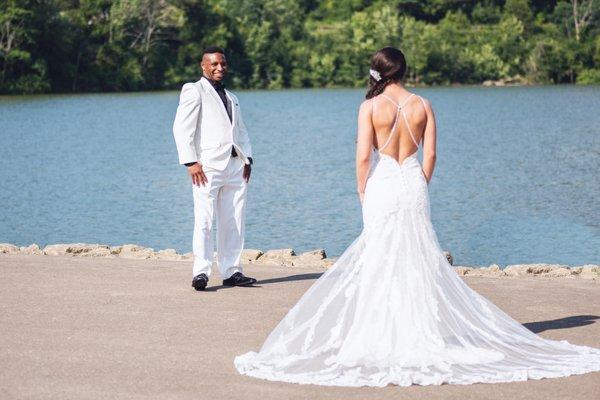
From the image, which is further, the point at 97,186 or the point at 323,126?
the point at 323,126

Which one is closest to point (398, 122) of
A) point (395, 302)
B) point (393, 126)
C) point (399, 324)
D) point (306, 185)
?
point (393, 126)

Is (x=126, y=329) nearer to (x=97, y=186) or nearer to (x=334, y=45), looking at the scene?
(x=97, y=186)

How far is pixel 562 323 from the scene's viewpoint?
382 inches

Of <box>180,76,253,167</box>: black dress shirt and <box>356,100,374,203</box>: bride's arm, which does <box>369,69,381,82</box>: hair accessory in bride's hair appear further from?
<box>180,76,253,167</box>: black dress shirt

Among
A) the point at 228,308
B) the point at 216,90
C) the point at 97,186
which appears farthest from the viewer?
the point at 97,186

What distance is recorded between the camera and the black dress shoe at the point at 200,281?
11273 millimetres

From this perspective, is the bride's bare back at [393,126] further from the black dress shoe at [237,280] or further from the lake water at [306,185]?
the lake water at [306,185]

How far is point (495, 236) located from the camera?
20859 mm

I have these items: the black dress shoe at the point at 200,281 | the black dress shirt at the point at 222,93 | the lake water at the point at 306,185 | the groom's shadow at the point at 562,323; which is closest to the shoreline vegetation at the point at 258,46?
the lake water at the point at 306,185

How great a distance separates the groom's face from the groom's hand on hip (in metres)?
0.84

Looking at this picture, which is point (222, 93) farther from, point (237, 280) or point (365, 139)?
point (365, 139)

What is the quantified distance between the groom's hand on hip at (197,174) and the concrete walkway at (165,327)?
3.30 ft

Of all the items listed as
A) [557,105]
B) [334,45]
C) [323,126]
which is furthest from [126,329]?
[334,45]

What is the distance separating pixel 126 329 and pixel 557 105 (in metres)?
61.8
